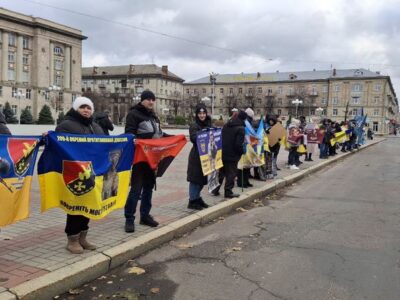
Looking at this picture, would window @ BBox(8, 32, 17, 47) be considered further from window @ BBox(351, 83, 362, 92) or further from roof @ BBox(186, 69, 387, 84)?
window @ BBox(351, 83, 362, 92)

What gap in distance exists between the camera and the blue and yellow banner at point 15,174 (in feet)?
15.2

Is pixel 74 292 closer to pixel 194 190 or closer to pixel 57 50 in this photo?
pixel 194 190

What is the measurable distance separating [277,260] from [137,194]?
221 cm

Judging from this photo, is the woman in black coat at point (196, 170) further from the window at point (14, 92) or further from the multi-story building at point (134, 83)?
the multi-story building at point (134, 83)

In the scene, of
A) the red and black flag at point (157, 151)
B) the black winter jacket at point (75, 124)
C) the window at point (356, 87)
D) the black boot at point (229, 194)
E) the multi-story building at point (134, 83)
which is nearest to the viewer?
the black winter jacket at point (75, 124)

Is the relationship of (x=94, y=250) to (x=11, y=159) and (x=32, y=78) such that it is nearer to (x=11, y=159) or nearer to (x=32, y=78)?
(x=11, y=159)

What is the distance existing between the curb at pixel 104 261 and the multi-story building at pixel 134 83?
118 metres

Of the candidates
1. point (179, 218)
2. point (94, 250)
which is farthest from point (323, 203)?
point (94, 250)

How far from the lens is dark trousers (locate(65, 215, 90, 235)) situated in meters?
5.33

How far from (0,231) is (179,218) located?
270cm

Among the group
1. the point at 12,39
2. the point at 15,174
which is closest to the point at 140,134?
the point at 15,174

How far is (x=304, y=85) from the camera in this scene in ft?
414

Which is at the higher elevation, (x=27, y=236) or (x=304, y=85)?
(x=304, y=85)

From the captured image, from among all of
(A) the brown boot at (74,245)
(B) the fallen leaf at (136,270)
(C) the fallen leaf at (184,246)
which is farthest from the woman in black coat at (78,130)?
(C) the fallen leaf at (184,246)
